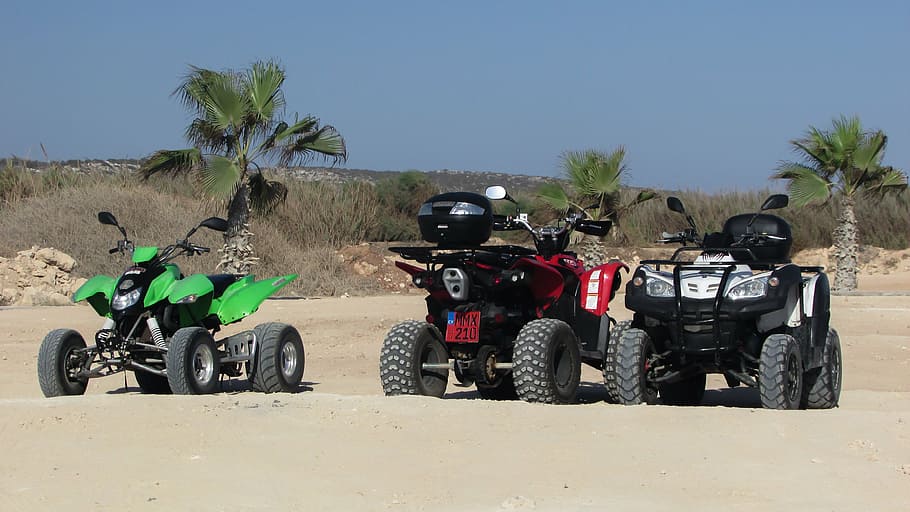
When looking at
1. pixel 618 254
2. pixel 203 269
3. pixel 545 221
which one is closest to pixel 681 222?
pixel 618 254

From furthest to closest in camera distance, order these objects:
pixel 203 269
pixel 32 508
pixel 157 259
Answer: pixel 203 269 < pixel 157 259 < pixel 32 508

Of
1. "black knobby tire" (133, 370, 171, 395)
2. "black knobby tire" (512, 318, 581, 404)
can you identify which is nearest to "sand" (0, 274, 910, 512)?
"black knobby tire" (512, 318, 581, 404)

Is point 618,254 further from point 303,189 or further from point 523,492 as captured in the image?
point 523,492

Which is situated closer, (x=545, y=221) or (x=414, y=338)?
(x=414, y=338)

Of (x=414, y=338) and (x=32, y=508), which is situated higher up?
(x=414, y=338)

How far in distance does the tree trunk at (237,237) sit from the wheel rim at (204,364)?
1225 cm

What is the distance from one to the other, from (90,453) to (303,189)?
24667 millimetres

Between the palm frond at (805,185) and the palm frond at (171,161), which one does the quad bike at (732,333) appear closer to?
the palm frond at (171,161)

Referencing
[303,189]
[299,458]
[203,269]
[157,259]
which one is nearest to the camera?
[299,458]

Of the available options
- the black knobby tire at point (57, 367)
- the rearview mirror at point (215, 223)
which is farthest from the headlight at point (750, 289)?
the black knobby tire at point (57, 367)

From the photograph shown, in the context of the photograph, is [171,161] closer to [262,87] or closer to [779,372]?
[262,87]

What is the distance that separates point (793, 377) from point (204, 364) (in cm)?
445

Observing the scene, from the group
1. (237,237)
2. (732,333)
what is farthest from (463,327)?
(237,237)

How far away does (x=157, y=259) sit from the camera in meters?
9.68
